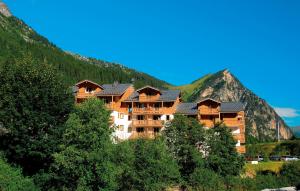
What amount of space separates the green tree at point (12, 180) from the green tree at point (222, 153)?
2763 cm

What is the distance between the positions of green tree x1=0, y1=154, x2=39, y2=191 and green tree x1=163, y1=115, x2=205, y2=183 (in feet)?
69.6

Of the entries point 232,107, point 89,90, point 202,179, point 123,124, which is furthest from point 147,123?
point 202,179

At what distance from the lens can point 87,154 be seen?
45.8 m

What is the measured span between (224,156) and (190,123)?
318 inches

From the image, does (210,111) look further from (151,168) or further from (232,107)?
(151,168)

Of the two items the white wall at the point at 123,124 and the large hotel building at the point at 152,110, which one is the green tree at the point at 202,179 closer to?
the large hotel building at the point at 152,110

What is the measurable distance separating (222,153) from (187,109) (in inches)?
906

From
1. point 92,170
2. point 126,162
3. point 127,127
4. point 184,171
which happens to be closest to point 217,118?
point 127,127

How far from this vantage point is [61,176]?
48094 mm

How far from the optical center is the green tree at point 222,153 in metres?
67.2

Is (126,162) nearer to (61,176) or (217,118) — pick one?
(61,176)

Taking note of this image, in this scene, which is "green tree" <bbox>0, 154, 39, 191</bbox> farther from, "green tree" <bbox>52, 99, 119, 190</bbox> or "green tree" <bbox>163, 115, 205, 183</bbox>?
"green tree" <bbox>163, 115, 205, 183</bbox>

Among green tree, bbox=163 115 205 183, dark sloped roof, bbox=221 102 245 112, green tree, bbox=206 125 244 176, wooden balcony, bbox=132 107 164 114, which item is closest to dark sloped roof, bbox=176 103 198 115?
wooden balcony, bbox=132 107 164 114

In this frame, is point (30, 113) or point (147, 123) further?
point (147, 123)
